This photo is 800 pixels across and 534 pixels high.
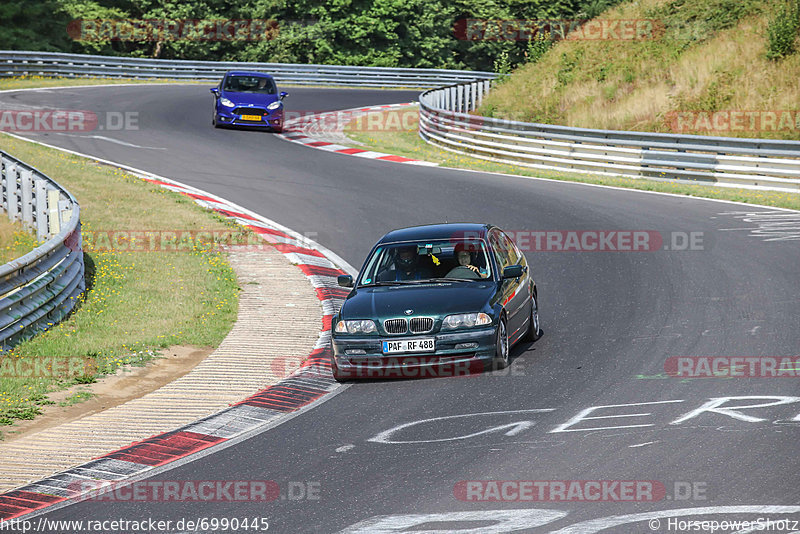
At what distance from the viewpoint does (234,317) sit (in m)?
13.7

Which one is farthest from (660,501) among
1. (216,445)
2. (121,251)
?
(121,251)

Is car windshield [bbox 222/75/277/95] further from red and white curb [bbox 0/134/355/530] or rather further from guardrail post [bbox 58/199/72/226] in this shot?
red and white curb [bbox 0/134/355/530]

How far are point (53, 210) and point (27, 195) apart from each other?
122 cm

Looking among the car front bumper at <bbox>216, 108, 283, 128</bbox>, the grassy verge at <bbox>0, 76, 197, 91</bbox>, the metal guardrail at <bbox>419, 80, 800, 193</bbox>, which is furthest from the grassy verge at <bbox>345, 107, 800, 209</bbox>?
the grassy verge at <bbox>0, 76, 197, 91</bbox>

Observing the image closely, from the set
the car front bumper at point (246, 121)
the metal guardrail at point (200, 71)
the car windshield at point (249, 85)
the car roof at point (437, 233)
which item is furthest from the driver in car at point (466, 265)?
the metal guardrail at point (200, 71)

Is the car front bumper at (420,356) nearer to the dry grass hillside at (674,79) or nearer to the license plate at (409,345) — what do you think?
the license plate at (409,345)

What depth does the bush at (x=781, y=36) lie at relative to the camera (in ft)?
101

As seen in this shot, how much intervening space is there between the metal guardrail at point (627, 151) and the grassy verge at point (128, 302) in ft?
31.6

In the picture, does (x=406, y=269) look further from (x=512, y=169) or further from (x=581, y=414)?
(x=512, y=169)

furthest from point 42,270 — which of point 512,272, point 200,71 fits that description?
point 200,71

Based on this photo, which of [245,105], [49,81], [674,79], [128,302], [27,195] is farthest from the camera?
[49,81]

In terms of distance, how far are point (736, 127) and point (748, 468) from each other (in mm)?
22176

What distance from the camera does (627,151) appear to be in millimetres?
25000

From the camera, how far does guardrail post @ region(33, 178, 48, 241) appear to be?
16906 millimetres
